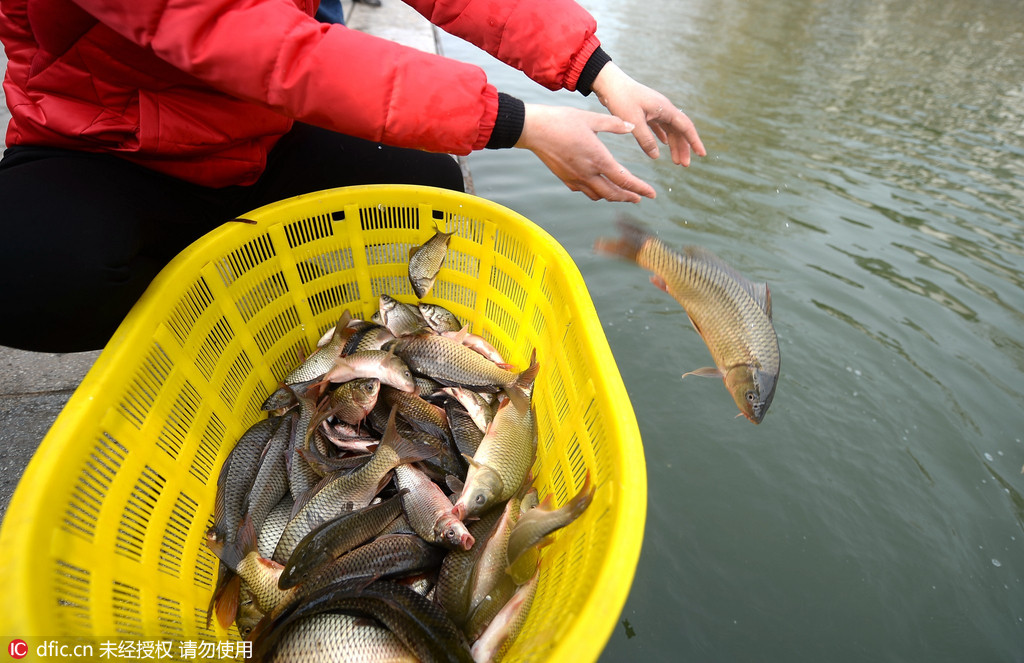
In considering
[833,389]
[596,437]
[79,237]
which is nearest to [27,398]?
[79,237]

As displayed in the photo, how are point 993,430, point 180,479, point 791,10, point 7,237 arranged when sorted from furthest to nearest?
point 791,10 → point 993,430 → point 180,479 → point 7,237

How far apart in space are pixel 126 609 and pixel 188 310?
2.81ft

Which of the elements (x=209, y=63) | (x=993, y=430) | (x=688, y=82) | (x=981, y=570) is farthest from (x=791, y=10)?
(x=209, y=63)

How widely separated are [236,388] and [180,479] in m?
0.43

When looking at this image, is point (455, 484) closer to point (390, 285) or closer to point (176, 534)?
point (176, 534)

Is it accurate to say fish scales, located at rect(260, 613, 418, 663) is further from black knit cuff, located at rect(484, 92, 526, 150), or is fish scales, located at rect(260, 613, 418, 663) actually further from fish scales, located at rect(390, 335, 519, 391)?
black knit cuff, located at rect(484, 92, 526, 150)

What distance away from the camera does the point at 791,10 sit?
14234mm

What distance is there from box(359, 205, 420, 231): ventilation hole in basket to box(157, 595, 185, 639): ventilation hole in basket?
143 cm

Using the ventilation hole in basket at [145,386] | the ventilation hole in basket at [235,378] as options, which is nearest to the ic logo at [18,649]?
the ventilation hole in basket at [145,386]

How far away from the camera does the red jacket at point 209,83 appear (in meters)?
1.30

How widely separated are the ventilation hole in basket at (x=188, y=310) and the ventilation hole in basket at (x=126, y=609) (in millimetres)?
702

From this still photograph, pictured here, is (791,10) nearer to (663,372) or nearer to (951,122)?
(951,122)

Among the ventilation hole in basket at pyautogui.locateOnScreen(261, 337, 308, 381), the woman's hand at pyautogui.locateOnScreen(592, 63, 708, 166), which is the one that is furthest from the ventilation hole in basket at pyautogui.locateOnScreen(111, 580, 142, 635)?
the woman's hand at pyautogui.locateOnScreen(592, 63, 708, 166)

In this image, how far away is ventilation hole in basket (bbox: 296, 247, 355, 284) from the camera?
2227 mm
